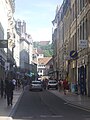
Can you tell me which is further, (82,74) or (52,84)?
(52,84)

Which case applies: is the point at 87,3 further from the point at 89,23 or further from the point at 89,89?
the point at 89,89

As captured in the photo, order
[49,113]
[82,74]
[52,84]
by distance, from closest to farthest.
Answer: [49,113] → [82,74] → [52,84]

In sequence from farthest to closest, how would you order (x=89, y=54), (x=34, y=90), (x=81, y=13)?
1. (x=34, y=90)
2. (x=81, y=13)
3. (x=89, y=54)

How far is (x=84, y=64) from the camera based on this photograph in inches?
1746

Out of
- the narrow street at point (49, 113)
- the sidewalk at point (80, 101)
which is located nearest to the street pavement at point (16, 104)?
the sidewalk at point (80, 101)

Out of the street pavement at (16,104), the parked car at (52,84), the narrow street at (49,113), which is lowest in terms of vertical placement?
the narrow street at (49,113)

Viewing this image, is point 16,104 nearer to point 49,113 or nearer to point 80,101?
point 80,101

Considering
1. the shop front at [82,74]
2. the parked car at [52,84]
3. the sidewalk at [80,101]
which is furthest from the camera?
the parked car at [52,84]

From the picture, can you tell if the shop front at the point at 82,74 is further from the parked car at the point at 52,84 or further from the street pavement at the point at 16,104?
the parked car at the point at 52,84

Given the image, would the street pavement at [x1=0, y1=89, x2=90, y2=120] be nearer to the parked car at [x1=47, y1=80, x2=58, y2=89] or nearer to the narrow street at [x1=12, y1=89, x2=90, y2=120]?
the narrow street at [x1=12, y1=89, x2=90, y2=120]

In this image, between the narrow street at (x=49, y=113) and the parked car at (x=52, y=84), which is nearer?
the narrow street at (x=49, y=113)

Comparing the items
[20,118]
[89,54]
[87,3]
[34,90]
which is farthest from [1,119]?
[34,90]

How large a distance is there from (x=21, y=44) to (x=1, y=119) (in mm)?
121686

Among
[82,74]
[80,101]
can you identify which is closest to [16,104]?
[80,101]
